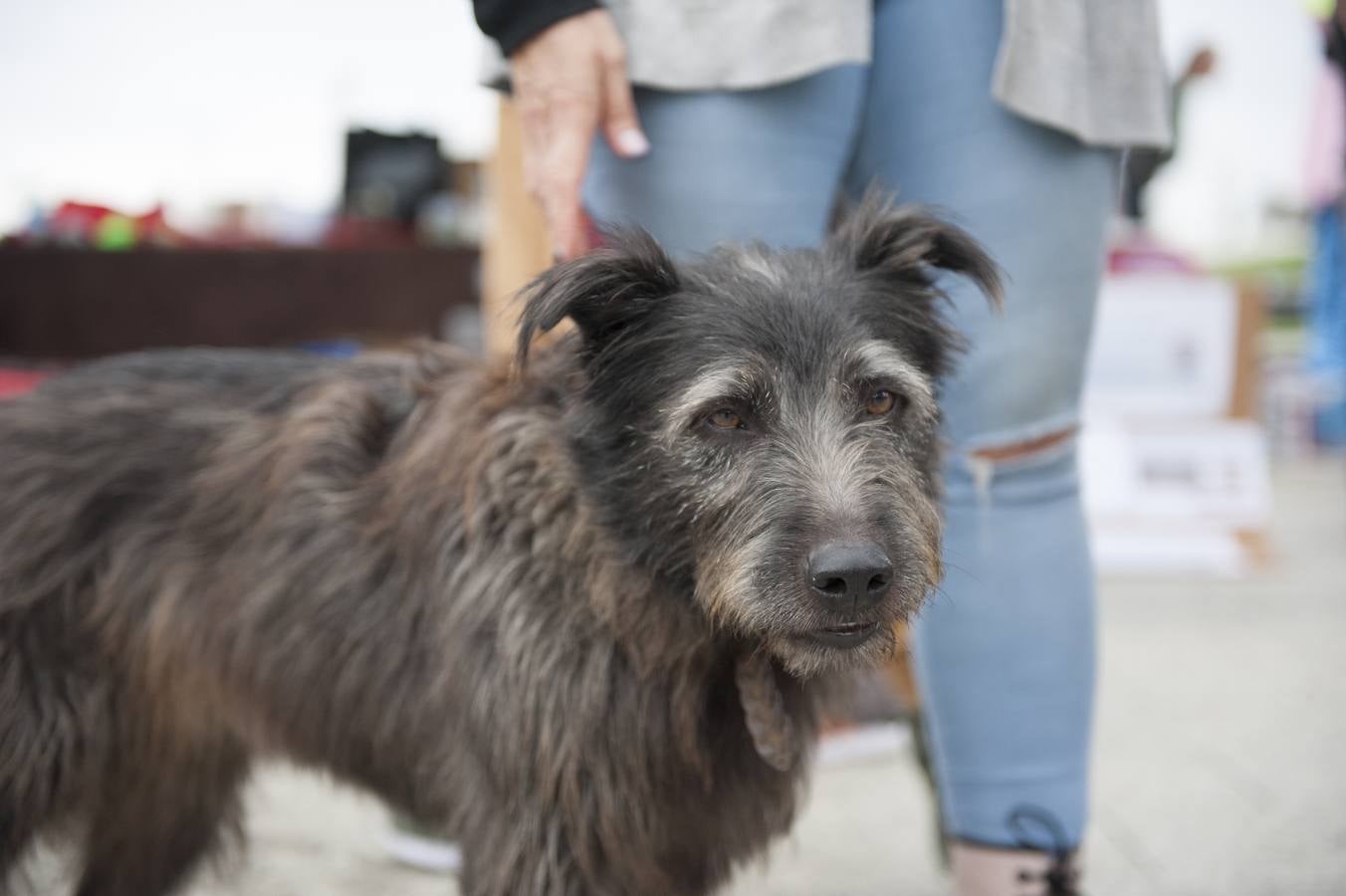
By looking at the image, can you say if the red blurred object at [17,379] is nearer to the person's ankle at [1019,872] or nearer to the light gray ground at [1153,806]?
the light gray ground at [1153,806]

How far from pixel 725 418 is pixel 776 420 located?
0.27 ft

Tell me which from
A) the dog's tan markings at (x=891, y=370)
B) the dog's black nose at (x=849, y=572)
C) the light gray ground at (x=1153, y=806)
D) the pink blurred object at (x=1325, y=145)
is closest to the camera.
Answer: the dog's black nose at (x=849, y=572)

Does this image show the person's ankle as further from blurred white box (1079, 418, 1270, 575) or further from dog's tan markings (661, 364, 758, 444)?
blurred white box (1079, 418, 1270, 575)

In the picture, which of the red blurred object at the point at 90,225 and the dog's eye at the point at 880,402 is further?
the red blurred object at the point at 90,225

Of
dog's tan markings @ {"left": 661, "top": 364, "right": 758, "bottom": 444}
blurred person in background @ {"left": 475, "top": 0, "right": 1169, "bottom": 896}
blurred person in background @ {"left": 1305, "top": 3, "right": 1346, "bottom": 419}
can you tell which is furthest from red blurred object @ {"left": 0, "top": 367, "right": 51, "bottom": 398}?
blurred person in background @ {"left": 1305, "top": 3, "right": 1346, "bottom": 419}

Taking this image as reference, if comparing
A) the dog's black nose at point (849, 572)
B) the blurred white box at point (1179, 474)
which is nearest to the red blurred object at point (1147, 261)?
the blurred white box at point (1179, 474)

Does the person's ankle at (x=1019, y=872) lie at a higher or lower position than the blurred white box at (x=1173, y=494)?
higher

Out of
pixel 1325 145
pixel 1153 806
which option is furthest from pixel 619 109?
pixel 1325 145

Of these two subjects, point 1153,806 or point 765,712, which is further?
point 1153,806

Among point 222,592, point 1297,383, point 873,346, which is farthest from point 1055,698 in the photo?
point 1297,383

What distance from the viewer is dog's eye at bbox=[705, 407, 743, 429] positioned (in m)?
1.88

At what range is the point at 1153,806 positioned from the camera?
341 centimetres

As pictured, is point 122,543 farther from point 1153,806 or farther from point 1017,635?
point 1153,806

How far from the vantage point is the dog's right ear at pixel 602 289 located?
71.1 inches
